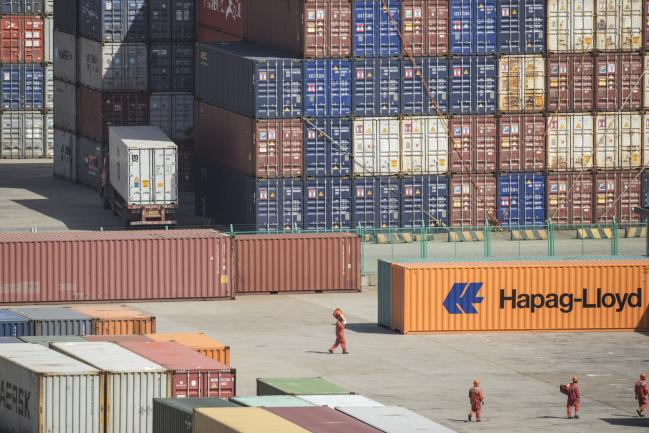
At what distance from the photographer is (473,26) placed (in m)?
79.1

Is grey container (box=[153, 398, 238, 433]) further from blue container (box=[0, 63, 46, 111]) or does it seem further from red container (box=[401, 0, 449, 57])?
blue container (box=[0, 63, 46, 111])

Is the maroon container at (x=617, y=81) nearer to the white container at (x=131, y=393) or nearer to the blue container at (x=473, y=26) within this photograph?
the blue container at (x=473, y=26)

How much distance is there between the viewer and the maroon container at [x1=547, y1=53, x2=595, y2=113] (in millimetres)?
80625

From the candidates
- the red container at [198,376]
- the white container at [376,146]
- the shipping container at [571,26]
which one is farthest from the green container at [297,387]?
the shipping container at [571,26]

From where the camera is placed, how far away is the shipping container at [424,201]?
262 ft

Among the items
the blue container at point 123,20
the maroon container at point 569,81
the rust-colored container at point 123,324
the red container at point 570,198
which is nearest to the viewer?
the rust-colored container at point 123,324

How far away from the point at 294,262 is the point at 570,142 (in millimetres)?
18209

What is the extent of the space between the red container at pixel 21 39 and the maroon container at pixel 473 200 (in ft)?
113

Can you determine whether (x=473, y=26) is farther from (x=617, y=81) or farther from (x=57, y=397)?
(x=57, y=397)

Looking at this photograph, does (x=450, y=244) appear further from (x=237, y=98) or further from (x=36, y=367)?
(x=36, y=367)

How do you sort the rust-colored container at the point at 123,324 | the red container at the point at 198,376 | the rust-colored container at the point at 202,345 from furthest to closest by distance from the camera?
the rust-colored container at the point at 123,324 < the rust-colored container at the point at 202,345 < the red container at the point at 198,376

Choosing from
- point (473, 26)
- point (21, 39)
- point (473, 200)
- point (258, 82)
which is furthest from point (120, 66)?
point (473, 200)

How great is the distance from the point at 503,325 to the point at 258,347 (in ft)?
28.9

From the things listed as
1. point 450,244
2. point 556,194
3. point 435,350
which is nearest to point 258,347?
point 435,350
